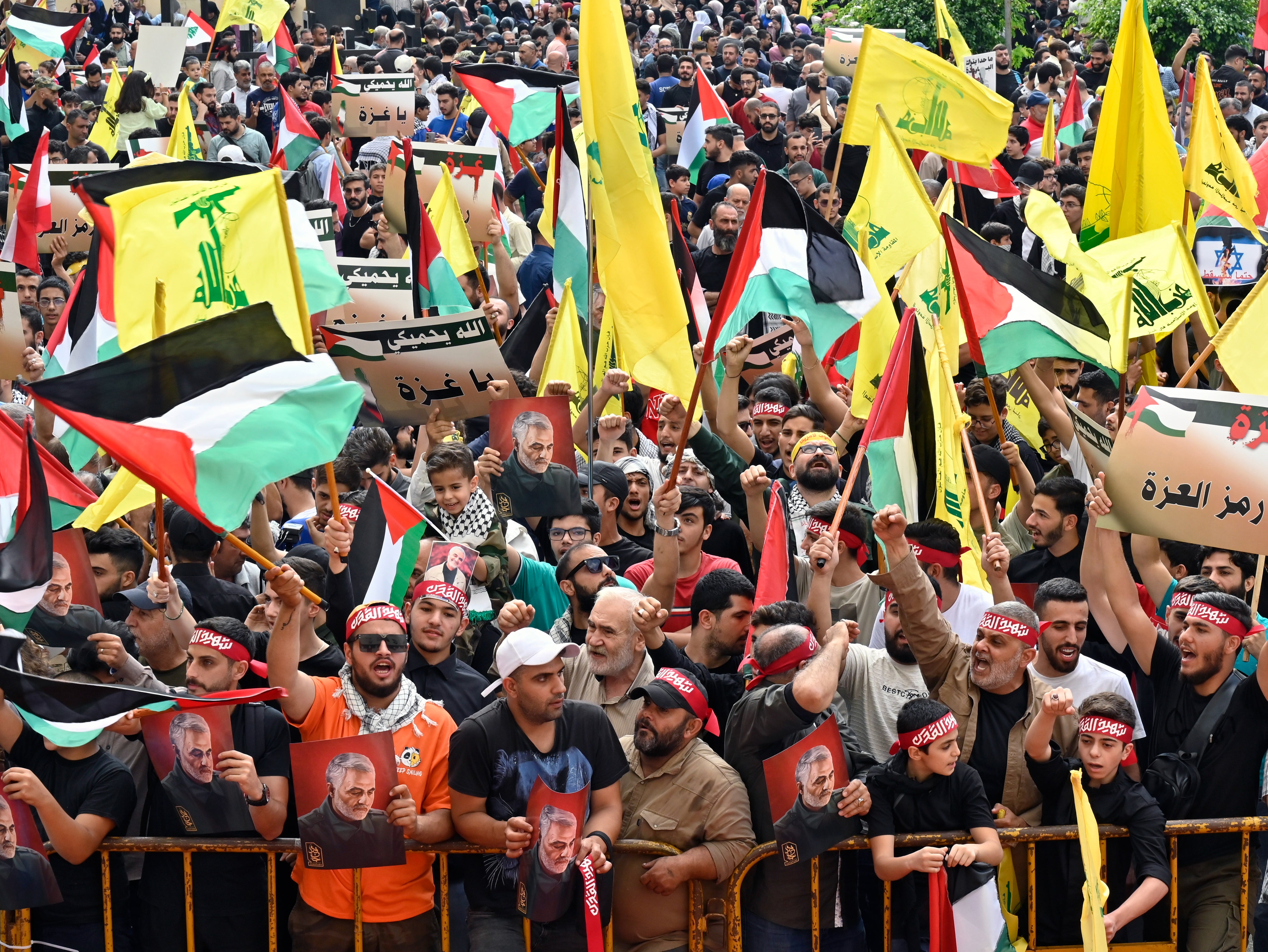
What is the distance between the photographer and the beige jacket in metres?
5.91

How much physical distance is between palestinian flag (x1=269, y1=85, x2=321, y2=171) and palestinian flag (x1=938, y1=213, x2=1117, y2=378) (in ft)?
27.3

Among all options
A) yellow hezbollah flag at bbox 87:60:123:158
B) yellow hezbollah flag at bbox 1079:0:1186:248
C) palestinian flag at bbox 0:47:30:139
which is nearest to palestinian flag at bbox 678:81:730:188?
yellow hezbollah flag at bbox 87:60:123:158

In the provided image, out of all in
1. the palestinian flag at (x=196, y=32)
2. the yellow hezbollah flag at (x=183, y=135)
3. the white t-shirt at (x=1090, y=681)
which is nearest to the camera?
the white t-shirt at (x=1090, y=681)

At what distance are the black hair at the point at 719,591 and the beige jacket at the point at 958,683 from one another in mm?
604

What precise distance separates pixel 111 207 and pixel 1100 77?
15889mm

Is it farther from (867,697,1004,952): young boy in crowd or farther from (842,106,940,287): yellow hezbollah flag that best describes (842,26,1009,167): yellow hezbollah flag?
(867,697,1004,952): young boy in crowd

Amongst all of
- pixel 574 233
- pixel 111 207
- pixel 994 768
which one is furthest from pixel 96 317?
pixel 994 768

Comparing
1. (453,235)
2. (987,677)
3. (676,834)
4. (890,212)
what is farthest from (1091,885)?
(453,235)

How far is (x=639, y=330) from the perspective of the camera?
26.1ft

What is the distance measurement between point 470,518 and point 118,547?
1529 millimetres

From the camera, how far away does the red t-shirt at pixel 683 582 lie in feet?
23.6

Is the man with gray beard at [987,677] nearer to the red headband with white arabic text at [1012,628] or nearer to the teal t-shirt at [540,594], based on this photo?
the red headband with white arabic text at [1012,628]

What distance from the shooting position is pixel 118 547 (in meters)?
7.21

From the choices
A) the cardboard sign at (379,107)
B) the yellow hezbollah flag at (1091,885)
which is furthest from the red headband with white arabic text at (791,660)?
the cardboard sign at (379,107)
